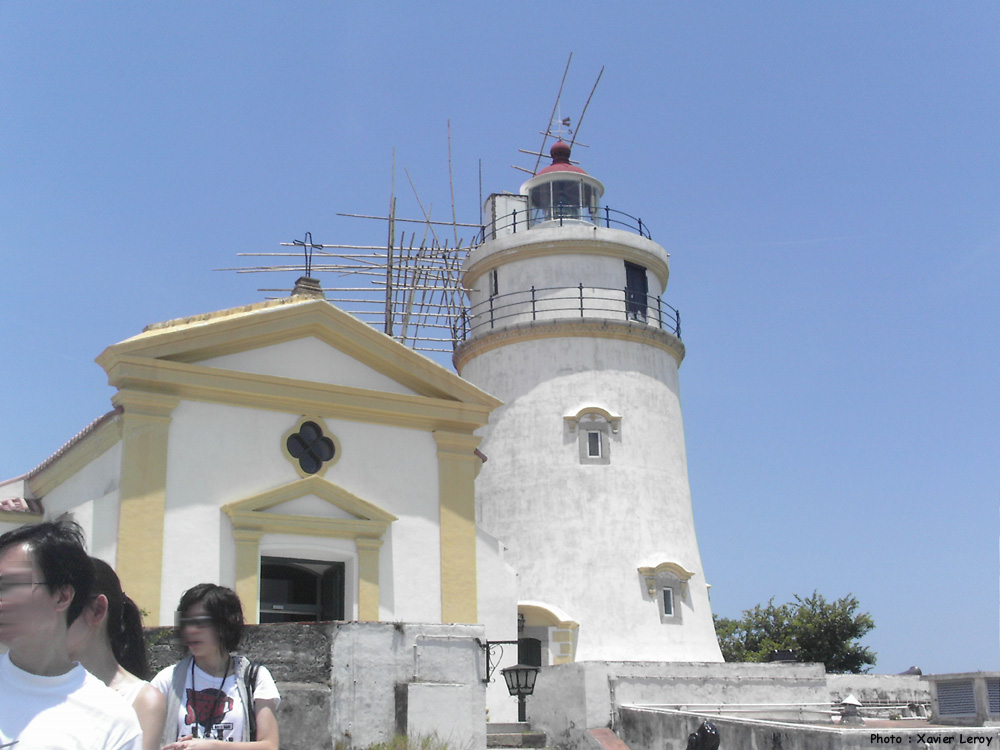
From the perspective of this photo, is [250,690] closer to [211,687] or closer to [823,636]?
[211,687]

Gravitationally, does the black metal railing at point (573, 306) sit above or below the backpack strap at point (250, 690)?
above

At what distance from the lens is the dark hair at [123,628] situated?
4.51m

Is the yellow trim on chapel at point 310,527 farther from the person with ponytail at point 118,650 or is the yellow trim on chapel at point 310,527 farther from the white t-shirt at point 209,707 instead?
the person with ponytail at point 118,650

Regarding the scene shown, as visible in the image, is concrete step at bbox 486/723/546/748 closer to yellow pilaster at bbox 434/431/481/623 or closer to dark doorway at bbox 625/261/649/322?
yellow pilaster at bbox 434/431/481/623

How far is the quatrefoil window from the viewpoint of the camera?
17.2 m

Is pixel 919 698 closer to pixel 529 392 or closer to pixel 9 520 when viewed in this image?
pixel 529 392

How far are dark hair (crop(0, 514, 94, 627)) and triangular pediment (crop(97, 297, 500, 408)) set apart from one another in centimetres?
1257

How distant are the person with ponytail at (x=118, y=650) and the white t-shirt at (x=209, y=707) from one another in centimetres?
67

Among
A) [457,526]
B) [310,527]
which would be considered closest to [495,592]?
[457,526]

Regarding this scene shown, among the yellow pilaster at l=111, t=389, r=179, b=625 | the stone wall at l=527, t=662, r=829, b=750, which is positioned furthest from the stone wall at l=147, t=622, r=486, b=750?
the stone wall at l=527, t=662, r=829, b=750

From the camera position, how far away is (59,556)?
3.79 metres

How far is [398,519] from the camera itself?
698 inches

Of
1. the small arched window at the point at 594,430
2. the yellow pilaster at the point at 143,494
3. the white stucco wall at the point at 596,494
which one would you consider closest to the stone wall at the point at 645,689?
the white stucco wall at the point at 596,494

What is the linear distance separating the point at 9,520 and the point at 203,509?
4272mm
